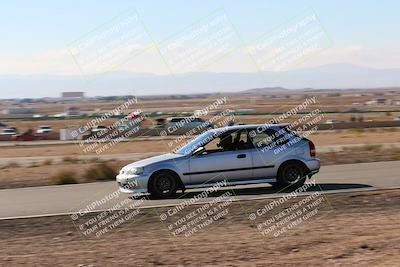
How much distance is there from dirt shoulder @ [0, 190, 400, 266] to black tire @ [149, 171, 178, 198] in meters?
2.20

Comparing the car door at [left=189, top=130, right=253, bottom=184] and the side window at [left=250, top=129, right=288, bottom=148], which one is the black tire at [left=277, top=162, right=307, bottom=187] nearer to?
the side window at [left=250, top=129, right=288, bottom=148]

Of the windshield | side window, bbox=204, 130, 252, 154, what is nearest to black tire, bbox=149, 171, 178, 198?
the windshield

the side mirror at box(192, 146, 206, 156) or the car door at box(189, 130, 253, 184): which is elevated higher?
the side mirror at box(192, 146, 206, 156)

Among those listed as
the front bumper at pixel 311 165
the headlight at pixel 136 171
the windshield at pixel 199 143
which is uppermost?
the headlight at pixel 136 171

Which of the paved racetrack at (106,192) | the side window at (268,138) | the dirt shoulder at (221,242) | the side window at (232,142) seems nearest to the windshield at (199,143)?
the side window at (232,142)

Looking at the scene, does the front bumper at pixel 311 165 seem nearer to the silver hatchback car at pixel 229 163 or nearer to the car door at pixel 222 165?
the silver hatchback car at pixel 229 163

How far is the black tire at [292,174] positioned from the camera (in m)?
14.3

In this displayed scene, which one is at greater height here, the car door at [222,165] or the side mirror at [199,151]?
the side mirror at [199,151]

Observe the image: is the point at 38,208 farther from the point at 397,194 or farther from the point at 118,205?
the point at 397,194

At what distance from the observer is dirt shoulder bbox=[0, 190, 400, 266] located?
7793mm

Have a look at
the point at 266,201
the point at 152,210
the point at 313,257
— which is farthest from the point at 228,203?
the point at 313,257

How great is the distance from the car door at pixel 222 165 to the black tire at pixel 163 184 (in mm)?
395

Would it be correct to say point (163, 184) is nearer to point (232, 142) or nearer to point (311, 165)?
point (232, 142)

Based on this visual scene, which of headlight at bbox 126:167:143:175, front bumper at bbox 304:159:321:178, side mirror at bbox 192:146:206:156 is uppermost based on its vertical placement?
headlight at bbox 126:167:143:175
